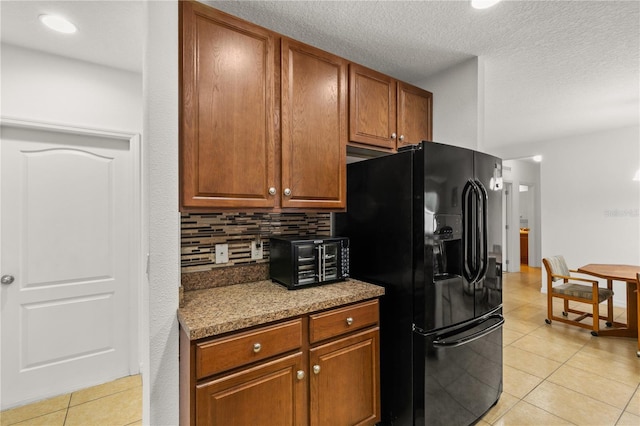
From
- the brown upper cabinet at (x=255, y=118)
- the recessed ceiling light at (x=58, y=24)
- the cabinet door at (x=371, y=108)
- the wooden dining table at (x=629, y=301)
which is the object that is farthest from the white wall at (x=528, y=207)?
the recessed ceiling light at (x=58, y=24)

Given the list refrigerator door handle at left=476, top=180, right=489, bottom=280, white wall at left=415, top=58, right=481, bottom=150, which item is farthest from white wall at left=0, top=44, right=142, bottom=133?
refrigerator door handle at left=476, top=180, right=489, bottom=280

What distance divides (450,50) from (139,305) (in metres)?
3.20

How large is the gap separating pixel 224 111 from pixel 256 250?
94 cm

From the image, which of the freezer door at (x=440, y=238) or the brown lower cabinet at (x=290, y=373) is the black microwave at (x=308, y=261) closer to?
the brown lower cabinet at (x=290, y=373)

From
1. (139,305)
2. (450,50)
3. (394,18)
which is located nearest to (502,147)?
(450,50)

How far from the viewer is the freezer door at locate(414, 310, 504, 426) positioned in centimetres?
169

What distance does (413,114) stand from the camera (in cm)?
245

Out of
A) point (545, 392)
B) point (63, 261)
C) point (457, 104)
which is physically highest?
point (457, 104)

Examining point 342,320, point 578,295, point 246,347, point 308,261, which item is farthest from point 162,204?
point 578,295

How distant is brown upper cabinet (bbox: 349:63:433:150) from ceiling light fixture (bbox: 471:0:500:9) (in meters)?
0.68

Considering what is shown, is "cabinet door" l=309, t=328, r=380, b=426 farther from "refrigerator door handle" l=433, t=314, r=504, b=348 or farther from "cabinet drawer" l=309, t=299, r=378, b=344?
"refrigerator door handle" l=433, t=314, r=504, b=348

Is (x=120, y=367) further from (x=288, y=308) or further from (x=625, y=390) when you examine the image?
(x=625, y=390)

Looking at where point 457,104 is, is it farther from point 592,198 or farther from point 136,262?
point 592,198

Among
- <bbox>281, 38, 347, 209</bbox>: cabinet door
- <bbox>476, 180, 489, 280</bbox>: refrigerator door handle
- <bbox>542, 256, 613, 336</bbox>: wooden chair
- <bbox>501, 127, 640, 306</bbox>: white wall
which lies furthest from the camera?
<bbox>501, 127, 640, 306</bbox>: white wall
